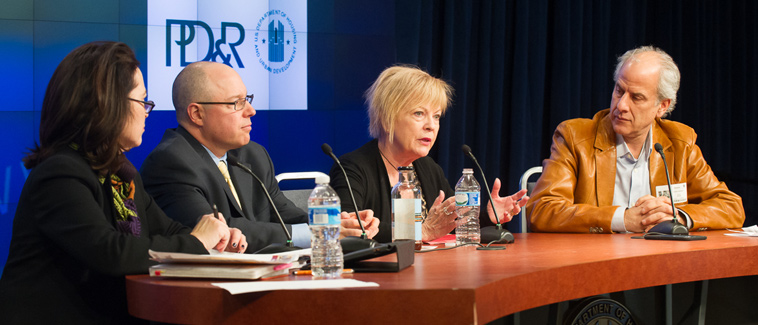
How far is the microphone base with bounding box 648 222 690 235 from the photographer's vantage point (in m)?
2.59

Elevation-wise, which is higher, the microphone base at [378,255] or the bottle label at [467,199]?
the bottle label at [467,199]

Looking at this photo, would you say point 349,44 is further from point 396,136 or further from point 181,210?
point 181,210

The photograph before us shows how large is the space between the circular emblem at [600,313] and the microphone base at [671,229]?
327mm

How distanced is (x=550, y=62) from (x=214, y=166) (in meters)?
3.06

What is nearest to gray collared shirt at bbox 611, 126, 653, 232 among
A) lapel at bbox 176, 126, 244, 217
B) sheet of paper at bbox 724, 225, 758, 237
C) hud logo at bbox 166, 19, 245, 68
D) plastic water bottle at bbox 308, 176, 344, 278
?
sheet of paper at bbox 724, 225, 758, 237

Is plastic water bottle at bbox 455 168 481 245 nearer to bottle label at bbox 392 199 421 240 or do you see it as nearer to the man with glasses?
bottle label at bbox 392 199 421 240

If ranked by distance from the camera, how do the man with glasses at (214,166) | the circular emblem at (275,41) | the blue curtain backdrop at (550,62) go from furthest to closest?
the blue curtain backdrop at (550,62), the circular emblem at (275,41), the man with glasses at (214,166)

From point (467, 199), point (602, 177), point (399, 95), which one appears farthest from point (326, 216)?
point (602, 177)

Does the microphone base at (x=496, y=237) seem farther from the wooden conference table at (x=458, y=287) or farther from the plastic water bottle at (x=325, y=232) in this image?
the plastic water bottle at (x=325, y=232)

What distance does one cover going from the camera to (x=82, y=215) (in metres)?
1.70

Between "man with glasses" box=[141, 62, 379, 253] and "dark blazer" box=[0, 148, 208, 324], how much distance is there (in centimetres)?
57

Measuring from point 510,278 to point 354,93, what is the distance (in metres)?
2.89

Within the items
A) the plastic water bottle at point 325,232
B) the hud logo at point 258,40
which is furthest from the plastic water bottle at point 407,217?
the hud logo at point 258,40

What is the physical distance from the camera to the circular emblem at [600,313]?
2.32 m
